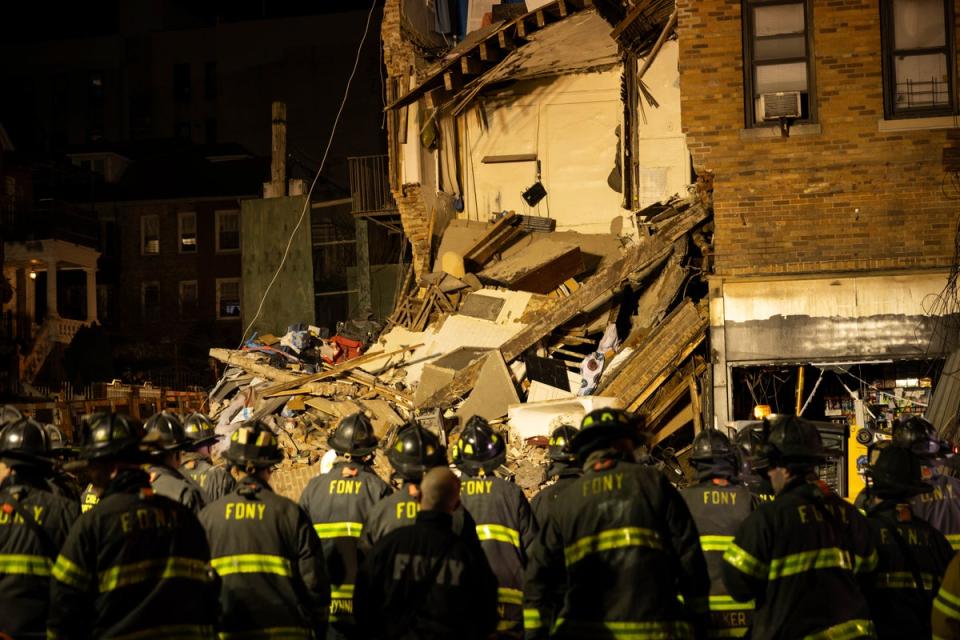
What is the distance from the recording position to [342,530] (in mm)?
8703

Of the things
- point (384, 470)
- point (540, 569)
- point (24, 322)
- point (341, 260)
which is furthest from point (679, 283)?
point (24, 322)

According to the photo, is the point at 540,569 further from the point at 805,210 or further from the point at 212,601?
the point at 805,210

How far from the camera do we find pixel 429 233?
2467 cm

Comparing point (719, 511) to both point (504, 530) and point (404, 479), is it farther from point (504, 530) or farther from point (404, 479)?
point (404, 479)

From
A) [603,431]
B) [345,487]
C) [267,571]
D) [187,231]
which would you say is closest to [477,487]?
[345,487]

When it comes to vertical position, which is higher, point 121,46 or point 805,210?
point 121,46

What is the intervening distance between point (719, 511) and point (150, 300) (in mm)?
41184

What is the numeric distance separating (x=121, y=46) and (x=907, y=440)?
53.2 meters

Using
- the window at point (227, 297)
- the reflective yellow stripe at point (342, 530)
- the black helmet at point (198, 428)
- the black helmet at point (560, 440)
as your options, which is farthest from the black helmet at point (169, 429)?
the window at point (227, 297)

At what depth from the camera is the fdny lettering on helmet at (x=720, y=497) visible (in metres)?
8.62

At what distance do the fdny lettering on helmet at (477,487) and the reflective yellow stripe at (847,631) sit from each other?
2.88 m

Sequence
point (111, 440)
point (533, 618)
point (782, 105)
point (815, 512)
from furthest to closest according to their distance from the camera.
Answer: point (782, 105) < point (533, 618) < point (815, 512) < point (111, 440)

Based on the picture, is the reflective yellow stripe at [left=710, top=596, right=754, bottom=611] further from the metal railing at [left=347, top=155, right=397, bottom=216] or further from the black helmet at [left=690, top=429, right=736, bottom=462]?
the metal railing at [left=347, top=155, right=397, bottom=216]

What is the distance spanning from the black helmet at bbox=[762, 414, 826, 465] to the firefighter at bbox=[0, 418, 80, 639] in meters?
4.13
